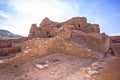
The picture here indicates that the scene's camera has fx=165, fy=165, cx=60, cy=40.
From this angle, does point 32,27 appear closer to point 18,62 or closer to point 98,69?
point 18,62

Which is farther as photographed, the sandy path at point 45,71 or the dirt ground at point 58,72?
the sandy path at point 45,71

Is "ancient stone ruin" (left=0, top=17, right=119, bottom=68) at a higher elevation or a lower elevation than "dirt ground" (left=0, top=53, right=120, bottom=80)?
higher

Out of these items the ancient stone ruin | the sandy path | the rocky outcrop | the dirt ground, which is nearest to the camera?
the dirt ground

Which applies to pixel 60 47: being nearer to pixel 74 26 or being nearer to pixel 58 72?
pixel 58 72

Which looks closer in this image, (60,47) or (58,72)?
(58,72)

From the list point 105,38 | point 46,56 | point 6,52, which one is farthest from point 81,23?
point 46,56

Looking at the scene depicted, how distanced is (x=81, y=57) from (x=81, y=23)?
10.4m

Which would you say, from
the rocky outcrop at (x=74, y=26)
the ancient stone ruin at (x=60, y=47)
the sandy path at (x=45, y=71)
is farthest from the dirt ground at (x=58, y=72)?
the rocky outcrop at (x=74, y=26)

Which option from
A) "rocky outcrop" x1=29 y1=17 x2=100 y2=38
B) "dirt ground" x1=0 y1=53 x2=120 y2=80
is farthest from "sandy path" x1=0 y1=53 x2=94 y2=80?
"rocky outcrop" x1=29 y1=17 x2=100 y2=38

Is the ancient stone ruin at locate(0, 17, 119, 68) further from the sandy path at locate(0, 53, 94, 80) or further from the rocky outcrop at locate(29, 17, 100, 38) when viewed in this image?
the rocky outcrop at locate(29, 17, 100, 38)

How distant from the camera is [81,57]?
33.6 feet

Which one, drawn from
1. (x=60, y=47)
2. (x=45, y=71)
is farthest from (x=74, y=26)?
(x=45, y=71)

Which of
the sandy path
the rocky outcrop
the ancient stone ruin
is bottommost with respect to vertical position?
the sandy path

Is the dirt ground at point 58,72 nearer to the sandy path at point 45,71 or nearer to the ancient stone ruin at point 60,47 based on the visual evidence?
the sandy path at point 45,71
